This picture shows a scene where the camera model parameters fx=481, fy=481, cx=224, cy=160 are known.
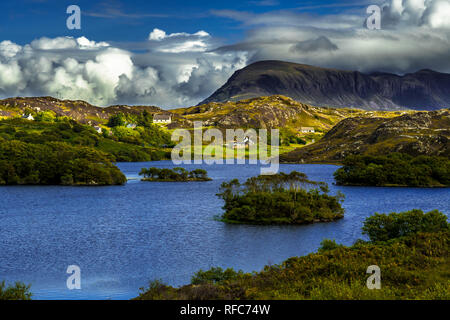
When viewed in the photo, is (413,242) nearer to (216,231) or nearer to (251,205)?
(216,231)

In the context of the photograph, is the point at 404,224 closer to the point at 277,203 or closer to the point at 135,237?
the point at 277,203

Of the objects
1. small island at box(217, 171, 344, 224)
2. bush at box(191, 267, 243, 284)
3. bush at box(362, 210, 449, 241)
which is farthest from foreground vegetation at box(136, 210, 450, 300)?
small island at box(217, 171, 344, 224)

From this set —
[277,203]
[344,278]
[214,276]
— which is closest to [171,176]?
[277,203]

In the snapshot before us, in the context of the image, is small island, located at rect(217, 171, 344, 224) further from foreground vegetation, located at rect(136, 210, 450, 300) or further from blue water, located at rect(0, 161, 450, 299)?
foreground vegetation, located at rect(136, 210, 450, 300)

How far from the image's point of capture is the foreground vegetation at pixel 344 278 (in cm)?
2522

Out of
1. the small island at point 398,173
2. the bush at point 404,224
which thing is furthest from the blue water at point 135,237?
the small island at point 398,173

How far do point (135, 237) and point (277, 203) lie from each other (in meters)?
23.3

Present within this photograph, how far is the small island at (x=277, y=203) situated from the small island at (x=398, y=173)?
6177 cm

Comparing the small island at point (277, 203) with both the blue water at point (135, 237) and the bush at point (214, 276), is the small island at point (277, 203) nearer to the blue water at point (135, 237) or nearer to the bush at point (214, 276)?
the blue water at point (135, 237)

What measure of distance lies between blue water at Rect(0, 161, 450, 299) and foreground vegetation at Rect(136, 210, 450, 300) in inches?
189

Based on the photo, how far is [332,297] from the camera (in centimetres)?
2448

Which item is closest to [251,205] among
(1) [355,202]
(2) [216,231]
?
(2) [216,231]

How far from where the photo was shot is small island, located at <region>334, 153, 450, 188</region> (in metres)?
138
